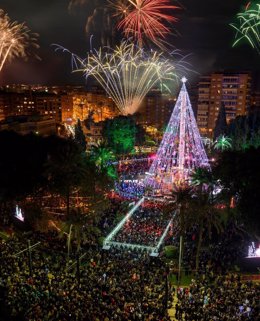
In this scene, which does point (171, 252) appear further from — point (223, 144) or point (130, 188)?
point (223, 144)

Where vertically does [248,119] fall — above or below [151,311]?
above

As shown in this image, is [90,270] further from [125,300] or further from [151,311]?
[151,311]

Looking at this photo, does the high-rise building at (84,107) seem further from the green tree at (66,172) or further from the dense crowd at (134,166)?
the green tree at (66,172)

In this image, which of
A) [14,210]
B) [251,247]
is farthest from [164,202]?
[14,210]

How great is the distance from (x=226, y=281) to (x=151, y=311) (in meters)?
6.86

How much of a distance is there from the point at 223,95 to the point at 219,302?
263 feet

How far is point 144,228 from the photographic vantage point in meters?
31.0

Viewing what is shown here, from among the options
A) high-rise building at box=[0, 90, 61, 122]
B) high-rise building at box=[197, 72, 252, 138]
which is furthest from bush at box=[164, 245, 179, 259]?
high-rise building at box=[0, 90, 61, 122]

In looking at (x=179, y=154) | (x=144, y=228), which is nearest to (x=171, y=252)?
(x=144, y=228)

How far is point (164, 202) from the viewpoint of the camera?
37938 millimetres

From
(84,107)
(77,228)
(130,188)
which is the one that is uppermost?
(84,107)

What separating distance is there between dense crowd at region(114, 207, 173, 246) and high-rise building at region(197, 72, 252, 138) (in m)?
62.5

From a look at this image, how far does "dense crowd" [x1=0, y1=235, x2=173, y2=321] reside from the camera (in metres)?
16.9

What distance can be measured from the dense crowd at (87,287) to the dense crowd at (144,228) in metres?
2.55
